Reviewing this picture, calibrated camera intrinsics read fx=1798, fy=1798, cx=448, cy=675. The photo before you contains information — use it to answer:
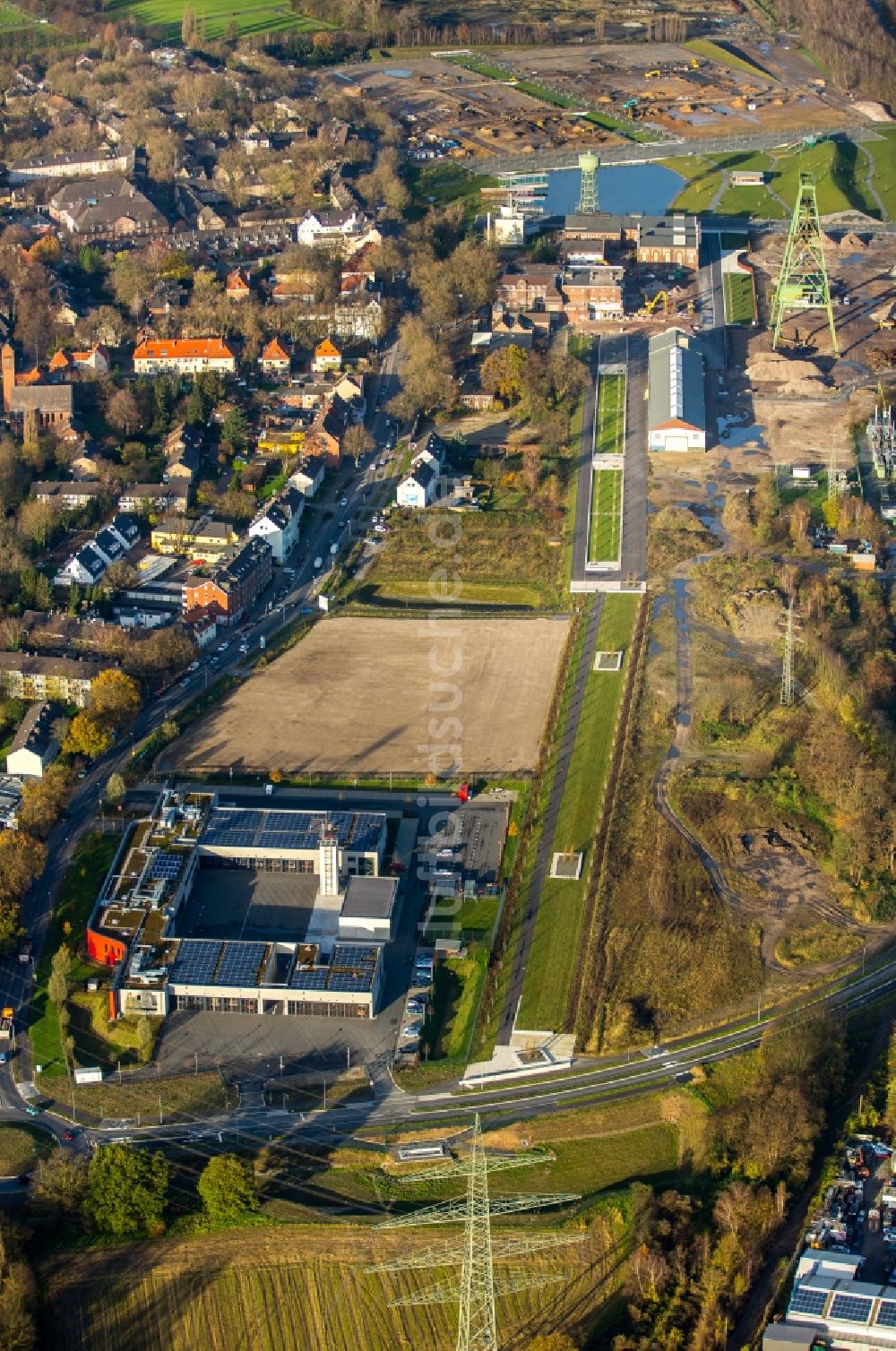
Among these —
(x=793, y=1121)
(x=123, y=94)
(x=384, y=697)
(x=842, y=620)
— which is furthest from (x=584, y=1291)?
(x=123, y=94)

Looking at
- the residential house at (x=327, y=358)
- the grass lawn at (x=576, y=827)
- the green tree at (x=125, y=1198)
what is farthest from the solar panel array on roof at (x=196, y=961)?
the residential house at (x=327, y=358)

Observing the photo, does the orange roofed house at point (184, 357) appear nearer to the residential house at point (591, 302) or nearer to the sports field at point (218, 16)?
the residential house at point (591, 302)

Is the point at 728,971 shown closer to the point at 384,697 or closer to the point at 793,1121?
the point at 793,1121

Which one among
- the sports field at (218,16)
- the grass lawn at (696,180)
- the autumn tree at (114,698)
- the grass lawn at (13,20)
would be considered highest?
the sports field at (218,16)

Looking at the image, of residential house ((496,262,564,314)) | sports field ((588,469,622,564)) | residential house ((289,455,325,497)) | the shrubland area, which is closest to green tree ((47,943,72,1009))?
the shrubland area

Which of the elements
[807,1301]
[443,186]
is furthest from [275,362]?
[807,1301]

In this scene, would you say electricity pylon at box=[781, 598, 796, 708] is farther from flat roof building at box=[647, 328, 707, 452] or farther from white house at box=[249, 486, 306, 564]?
white house at box=[249, 486, 306, 564]
